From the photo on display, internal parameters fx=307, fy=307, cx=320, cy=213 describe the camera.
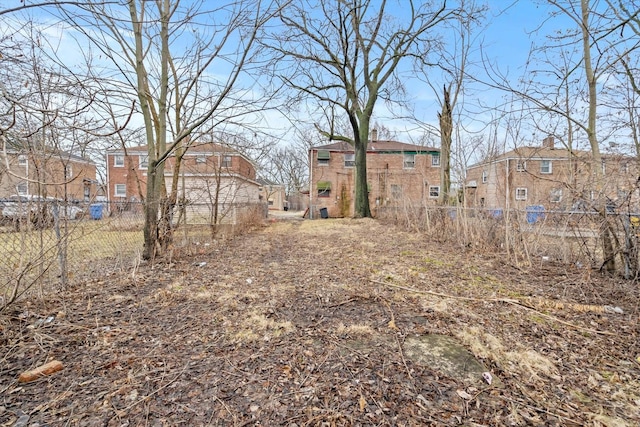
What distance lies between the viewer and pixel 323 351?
7.96 ft

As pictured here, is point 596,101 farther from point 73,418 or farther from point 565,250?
point 73,418

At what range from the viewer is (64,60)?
4.00 m

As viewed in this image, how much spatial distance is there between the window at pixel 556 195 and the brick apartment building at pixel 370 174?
16.0 m

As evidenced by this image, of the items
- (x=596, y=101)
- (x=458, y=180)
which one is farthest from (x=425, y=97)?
(x=596, y=101)

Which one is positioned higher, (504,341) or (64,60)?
(64,60)

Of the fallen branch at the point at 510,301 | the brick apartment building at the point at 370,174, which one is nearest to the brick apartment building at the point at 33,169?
the fallen branch at the point at 510,301

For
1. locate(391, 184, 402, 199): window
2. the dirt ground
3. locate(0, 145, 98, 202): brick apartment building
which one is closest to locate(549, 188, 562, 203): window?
the dirt ground

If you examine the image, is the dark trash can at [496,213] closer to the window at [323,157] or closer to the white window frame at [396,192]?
the white window frame at [396,192]

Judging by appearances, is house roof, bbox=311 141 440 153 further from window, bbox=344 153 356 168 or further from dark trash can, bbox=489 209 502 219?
dark trash can, bbox=489 209 502 219

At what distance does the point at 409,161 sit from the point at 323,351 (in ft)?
68.2

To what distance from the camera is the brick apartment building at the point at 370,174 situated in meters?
21.1

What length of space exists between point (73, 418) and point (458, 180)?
7.33 meters

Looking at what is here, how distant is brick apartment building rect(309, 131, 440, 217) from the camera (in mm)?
21094

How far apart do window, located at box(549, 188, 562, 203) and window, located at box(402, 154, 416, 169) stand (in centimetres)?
1709
